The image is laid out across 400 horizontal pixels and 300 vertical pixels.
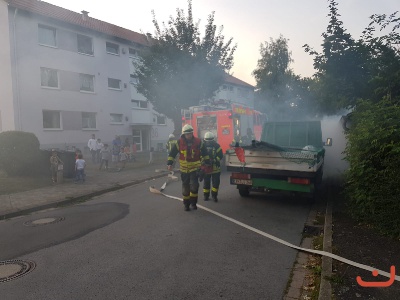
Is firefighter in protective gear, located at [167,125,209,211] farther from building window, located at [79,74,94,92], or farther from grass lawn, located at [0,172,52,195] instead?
building window, located at [79,74,94,92]

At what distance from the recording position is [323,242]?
15.5 ft

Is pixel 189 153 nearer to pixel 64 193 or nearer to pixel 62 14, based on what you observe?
pixel 64 193

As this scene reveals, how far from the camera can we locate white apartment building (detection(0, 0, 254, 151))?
18.4 m

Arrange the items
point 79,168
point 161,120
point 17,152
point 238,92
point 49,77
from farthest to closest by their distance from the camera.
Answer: point 238,92, point 161,120, point 49,77, point 17,152, point 79,168

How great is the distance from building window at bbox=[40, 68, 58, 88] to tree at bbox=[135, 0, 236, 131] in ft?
20.4

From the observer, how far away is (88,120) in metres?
22.7

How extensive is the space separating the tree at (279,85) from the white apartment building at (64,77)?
1342 centimetres

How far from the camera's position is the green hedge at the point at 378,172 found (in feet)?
15.2

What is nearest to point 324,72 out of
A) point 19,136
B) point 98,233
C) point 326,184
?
point 326,184

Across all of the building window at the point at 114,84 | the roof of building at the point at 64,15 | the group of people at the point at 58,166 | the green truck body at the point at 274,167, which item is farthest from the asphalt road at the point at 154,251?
the building window at the point at 114,84

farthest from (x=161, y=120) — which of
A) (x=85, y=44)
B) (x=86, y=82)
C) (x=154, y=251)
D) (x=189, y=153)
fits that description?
(x=154, y=251)

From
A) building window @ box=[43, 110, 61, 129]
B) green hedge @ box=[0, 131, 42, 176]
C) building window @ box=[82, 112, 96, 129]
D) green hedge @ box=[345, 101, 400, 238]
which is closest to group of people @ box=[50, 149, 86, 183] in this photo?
green hedge @ box=[0, 131, 42, 176]

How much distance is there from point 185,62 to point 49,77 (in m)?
9.10


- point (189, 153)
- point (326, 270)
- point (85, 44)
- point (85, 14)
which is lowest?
point (326, 270)
